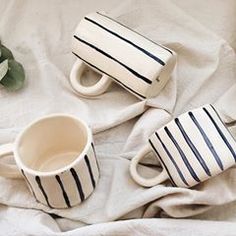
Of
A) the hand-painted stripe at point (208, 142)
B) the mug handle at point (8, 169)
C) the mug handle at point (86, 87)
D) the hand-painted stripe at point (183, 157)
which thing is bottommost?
the mug handle at point (8, 169)

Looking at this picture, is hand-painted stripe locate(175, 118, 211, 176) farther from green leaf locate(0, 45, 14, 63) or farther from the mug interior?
green leaf locate(0, 45, 14, 63)

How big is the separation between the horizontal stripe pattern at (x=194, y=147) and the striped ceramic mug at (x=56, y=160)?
73 millimetres

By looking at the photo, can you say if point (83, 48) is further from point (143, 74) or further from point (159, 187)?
point (159, 187)

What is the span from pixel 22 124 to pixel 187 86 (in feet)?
0.66

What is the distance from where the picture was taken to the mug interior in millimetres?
477

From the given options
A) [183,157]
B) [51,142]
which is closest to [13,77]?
[51,142]

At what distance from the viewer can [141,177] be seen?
0.49m

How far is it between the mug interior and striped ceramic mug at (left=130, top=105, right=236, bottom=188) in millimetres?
80

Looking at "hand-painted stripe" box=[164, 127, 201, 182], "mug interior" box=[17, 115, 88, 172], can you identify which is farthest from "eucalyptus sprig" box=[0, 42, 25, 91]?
"hand-painted stripe" box=[164, 127, 201, 182]

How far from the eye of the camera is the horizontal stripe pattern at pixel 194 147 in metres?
0.44

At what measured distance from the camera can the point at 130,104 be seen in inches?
22.0

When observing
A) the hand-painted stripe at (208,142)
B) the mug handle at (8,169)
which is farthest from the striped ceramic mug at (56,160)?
the hand-painted stripe at (208,142)

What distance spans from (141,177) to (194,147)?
0.23 feet

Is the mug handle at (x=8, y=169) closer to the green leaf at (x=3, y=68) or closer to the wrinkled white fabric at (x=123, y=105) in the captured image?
the wrinkled white fabric at (x=123, y=105)
